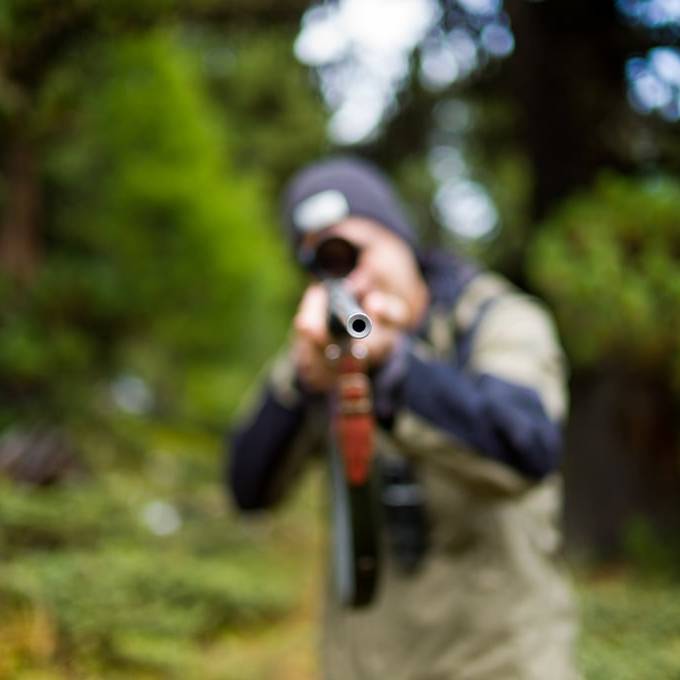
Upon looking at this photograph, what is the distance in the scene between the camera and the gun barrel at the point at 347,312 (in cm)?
147

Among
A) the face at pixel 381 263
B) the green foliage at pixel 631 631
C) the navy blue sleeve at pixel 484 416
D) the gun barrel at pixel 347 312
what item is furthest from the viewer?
the green foliage at pixel 631 631

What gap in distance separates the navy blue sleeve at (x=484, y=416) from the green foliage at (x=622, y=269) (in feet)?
8.49

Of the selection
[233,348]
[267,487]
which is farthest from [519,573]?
[233,348]

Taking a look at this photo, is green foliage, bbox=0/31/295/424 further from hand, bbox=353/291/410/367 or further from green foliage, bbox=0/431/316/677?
hand, bbox=353/291/410/367

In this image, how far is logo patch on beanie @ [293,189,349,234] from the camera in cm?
198

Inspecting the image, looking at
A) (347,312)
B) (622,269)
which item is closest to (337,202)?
(347,312)

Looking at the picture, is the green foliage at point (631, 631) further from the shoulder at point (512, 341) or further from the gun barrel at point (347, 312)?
the gun barrel at point (347, 312)

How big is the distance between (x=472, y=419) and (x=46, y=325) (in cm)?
742

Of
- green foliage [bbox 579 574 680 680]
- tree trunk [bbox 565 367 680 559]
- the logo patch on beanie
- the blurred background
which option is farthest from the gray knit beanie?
tree trunk [bbox 565 367 680 559]

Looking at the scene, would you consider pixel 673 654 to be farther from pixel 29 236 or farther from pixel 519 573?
pixel 29 236

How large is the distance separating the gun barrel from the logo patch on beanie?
0.27m

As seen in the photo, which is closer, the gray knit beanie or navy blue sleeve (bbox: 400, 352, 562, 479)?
navy blue sleeve (bbox: 400, 352, 562, 479)

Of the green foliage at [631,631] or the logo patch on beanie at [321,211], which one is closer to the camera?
the logo patch on beanie at [321,211]

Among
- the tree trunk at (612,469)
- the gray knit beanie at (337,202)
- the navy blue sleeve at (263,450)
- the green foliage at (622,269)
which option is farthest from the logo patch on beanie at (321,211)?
the tree trunk at (612,469)
